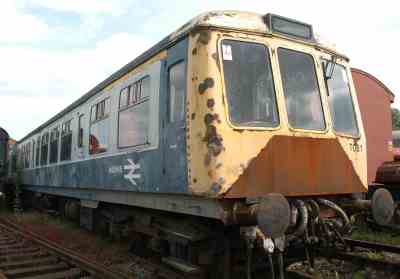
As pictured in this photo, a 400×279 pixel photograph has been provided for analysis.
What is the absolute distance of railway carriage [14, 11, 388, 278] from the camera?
469 cm

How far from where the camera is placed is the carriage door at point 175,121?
514 cm

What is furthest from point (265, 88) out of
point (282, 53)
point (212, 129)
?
point (212, 129)

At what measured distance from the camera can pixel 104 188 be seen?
7625 millimetres

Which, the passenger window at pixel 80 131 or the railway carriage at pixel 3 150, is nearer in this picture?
the passenger window at pixel 80 131

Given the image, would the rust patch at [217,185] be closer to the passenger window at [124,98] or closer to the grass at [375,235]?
the passenger window at [124,98]

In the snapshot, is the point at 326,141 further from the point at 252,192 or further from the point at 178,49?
the point at 178,49

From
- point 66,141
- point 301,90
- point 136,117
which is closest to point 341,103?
point 301,90

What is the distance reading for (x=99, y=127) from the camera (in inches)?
322

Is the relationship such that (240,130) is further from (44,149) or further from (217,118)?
(44,149)

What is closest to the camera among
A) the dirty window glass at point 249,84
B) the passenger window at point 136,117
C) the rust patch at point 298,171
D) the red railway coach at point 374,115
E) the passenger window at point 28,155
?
the rust patch at point 298,171

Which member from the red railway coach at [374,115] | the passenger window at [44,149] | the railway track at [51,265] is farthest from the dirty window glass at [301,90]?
the passenger window at [44,149]

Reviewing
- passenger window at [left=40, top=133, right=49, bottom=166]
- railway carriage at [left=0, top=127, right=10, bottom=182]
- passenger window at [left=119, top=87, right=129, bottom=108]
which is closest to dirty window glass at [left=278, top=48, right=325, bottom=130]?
passenger window at [left=119, top=87, right=129, bottom=108]

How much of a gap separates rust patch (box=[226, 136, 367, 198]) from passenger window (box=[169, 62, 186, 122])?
1.08 meters

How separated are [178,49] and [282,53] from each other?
4.12ft
